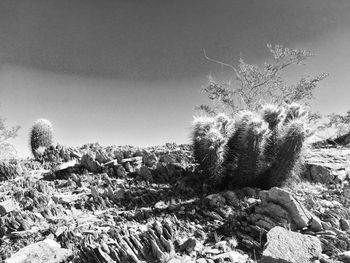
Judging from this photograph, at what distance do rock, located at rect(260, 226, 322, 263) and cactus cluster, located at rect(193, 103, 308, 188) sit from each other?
216cm

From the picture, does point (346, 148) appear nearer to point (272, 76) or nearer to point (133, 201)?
point (133, 201)

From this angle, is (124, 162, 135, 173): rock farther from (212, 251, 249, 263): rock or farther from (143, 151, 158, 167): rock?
(212, 251, 249, 263): rock

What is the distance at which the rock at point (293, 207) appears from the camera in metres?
4.88

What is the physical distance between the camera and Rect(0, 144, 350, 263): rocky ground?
4.21 metres

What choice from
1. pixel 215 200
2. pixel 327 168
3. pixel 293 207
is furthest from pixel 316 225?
pixel 327 168

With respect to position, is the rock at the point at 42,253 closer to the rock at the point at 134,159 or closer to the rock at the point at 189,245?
the rock at the point at 189,245

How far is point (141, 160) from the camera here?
25.8 feet

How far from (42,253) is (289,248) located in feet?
9.24

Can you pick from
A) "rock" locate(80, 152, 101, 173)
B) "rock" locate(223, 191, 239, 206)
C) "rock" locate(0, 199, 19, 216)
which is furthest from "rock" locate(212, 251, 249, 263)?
"rock" locate(80, 152, 101, 173)

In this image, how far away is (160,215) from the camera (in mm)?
5273

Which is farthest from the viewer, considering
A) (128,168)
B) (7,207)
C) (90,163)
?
(90,163)

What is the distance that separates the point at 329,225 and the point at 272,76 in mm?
16531

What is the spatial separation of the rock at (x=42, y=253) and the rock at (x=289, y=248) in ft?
7.60

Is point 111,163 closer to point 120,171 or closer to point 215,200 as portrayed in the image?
point 120,171
